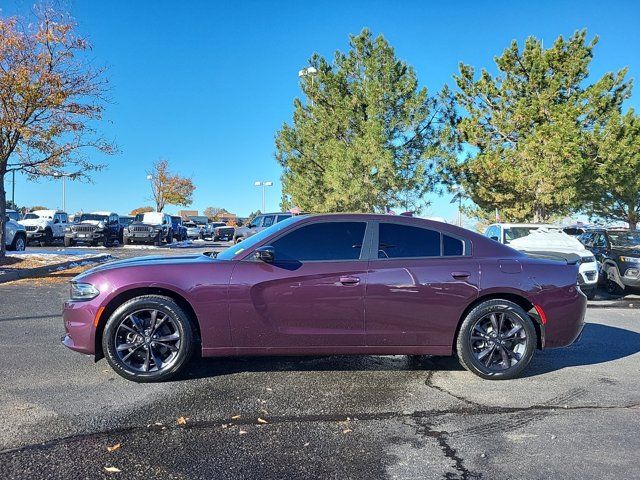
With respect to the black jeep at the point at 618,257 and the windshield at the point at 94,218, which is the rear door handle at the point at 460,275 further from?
the windshield at the point at 94,218

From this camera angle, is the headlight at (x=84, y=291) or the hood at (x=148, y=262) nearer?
the headlight at (x=84, y=291)

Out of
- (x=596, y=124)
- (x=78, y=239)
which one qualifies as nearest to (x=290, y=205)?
(x=78, y=239)

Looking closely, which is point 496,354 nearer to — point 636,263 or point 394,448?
point 394,448

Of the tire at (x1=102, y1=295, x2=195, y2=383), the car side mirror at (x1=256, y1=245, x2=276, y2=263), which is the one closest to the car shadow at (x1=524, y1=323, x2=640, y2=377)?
the car side mirror at (x1=256, y1=245, x2=276, y2=263)

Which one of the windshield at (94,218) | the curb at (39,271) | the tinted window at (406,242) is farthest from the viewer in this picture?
the windshield at (94,218)

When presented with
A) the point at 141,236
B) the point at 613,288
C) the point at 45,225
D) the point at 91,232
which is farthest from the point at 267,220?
the point at 613,288

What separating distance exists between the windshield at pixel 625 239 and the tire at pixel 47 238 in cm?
2449

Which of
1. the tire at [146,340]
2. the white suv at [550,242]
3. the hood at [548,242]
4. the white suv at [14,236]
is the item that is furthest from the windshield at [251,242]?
the white suv at [14,236]

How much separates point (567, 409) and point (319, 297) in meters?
2.24

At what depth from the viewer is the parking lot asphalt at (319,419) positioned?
3172 millimetres

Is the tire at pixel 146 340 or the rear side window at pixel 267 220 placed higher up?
the rear side window at pixel 267 220

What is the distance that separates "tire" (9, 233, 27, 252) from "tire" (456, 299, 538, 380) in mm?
18504

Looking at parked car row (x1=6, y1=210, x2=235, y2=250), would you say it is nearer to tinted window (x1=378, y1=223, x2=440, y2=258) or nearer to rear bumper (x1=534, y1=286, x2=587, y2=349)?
tinted window (x1=378, y1=223, x2=440, y2=258)

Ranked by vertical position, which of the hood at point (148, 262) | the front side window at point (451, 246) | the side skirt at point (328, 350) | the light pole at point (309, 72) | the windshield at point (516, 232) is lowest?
the side skirt at point (328, 350)
